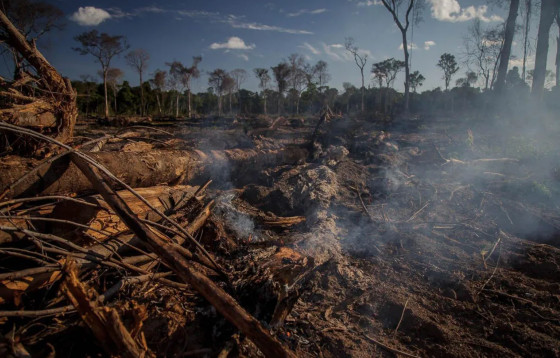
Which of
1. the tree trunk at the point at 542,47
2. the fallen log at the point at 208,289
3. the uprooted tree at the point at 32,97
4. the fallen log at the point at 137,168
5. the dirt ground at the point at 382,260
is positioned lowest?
the dirt ground at the point at 382,260

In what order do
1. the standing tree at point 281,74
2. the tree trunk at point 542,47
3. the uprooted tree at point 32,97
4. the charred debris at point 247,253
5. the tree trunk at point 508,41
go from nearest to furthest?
the charred debris at point 247,253 → the uprooted tree at point 32,97 → the tree trunk at point 542,47 → the tree trunk at point 508,41 → the standing tree at point 281,74

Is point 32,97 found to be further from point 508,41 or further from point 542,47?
point 542,47

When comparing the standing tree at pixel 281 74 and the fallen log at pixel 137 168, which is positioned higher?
the standing tree at pixel 281 74

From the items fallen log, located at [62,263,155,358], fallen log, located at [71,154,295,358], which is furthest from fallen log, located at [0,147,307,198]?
fallen log, located at [62,263,155,358]

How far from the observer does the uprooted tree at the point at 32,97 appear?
318 centimetres

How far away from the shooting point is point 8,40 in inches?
141

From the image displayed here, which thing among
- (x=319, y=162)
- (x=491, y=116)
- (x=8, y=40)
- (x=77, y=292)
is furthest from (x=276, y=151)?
(x=491, y=116)

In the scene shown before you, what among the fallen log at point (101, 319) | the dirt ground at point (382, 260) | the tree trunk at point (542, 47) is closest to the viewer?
the fallen log at point (101, 319)

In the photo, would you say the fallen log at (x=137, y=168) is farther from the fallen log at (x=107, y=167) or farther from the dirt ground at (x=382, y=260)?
the dirt ground at (x=382, y=260)

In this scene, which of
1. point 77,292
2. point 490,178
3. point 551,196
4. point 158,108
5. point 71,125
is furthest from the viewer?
point 158,108

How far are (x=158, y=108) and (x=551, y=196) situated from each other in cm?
4108

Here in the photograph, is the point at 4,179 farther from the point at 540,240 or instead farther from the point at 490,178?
the point at 490,178

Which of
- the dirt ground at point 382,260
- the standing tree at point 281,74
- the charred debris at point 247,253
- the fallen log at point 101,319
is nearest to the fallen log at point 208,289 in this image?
the charred debris at point 247,253

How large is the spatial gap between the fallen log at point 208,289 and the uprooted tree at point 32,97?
1944 millimetres
